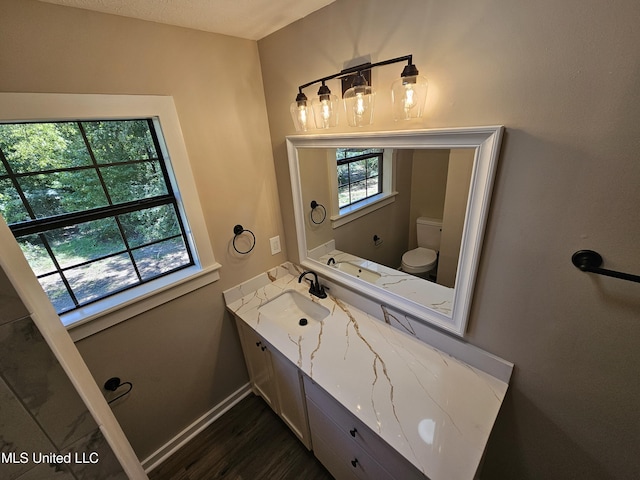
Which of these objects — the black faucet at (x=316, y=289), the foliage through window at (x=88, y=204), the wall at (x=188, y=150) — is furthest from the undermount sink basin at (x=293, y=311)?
the foliage through window at (x=88, y=204)

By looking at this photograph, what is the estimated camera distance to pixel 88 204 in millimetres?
1195

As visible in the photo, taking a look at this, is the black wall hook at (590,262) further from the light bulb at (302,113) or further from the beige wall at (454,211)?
the light bulb at (302,113)

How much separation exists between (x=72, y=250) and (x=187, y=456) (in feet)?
4.62

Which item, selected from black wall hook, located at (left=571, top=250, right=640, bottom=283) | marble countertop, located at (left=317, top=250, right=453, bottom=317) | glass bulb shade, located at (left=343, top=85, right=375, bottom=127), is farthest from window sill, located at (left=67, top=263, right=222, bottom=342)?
black wall hook, located at (left=571, top=250, right=640, bottom=283)

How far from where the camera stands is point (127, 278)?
4.52 ft

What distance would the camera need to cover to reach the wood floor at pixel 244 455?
152 centimetres

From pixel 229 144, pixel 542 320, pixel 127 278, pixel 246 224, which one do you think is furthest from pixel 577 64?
pixel 127 278

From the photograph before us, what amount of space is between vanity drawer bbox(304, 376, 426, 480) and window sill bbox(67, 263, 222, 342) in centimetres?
82

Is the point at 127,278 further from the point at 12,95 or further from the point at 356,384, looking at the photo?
the point at 356,384

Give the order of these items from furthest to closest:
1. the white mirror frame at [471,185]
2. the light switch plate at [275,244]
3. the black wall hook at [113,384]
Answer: the light switch plate at [275,244] → the black wall hook at [113,384] → the white mirror frame at [471,185]

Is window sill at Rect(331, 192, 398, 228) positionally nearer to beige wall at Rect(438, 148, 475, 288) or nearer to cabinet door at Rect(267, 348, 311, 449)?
beige wall at Rect(438, 148, 475, 288)

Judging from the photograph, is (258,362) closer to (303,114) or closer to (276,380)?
(276,380)

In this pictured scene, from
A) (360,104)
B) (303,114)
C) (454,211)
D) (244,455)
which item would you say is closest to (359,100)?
(360,104)

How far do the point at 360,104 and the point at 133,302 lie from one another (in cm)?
141
